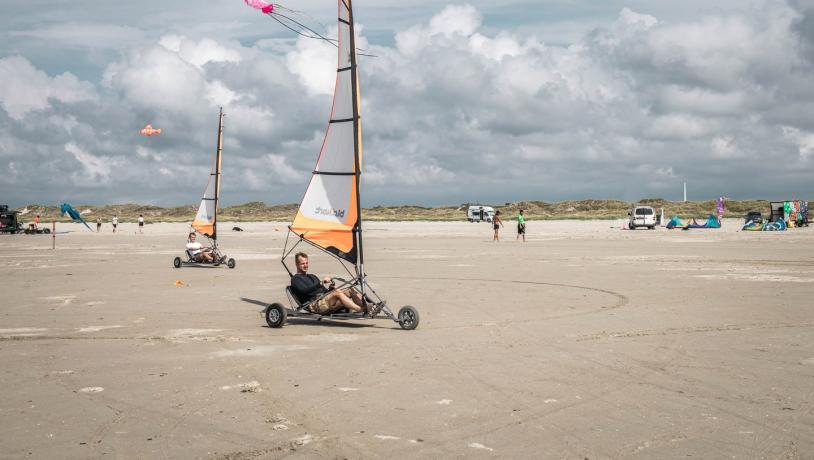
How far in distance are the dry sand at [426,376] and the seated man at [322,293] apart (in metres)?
0.36

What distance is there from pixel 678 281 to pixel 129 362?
14282 mm

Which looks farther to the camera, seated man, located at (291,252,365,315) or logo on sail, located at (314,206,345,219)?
logo on sail, located at (314,206,345,219)

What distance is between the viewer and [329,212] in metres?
13.2

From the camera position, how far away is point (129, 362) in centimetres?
920

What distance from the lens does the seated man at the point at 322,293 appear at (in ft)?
39.6

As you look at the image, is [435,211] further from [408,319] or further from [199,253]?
[408,319]

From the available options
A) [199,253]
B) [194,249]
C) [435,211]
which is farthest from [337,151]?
[435,211]

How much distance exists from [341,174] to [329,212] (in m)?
0.73

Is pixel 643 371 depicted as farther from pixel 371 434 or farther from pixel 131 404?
pixel 131 404

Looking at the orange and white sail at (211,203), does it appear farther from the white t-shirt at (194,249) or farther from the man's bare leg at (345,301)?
the man's bare leg at (345,301)

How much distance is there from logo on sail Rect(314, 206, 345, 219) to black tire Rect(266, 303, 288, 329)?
204 cm

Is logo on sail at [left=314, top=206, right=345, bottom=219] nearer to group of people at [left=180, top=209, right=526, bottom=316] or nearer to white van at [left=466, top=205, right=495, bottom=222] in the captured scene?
group of people at [left=180, top=209, right=526, bottom=316]

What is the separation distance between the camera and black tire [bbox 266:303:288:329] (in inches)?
Result: 472

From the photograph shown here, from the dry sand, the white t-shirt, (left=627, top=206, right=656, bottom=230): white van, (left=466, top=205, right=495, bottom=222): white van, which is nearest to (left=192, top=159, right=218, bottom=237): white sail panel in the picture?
the white t-shirt
